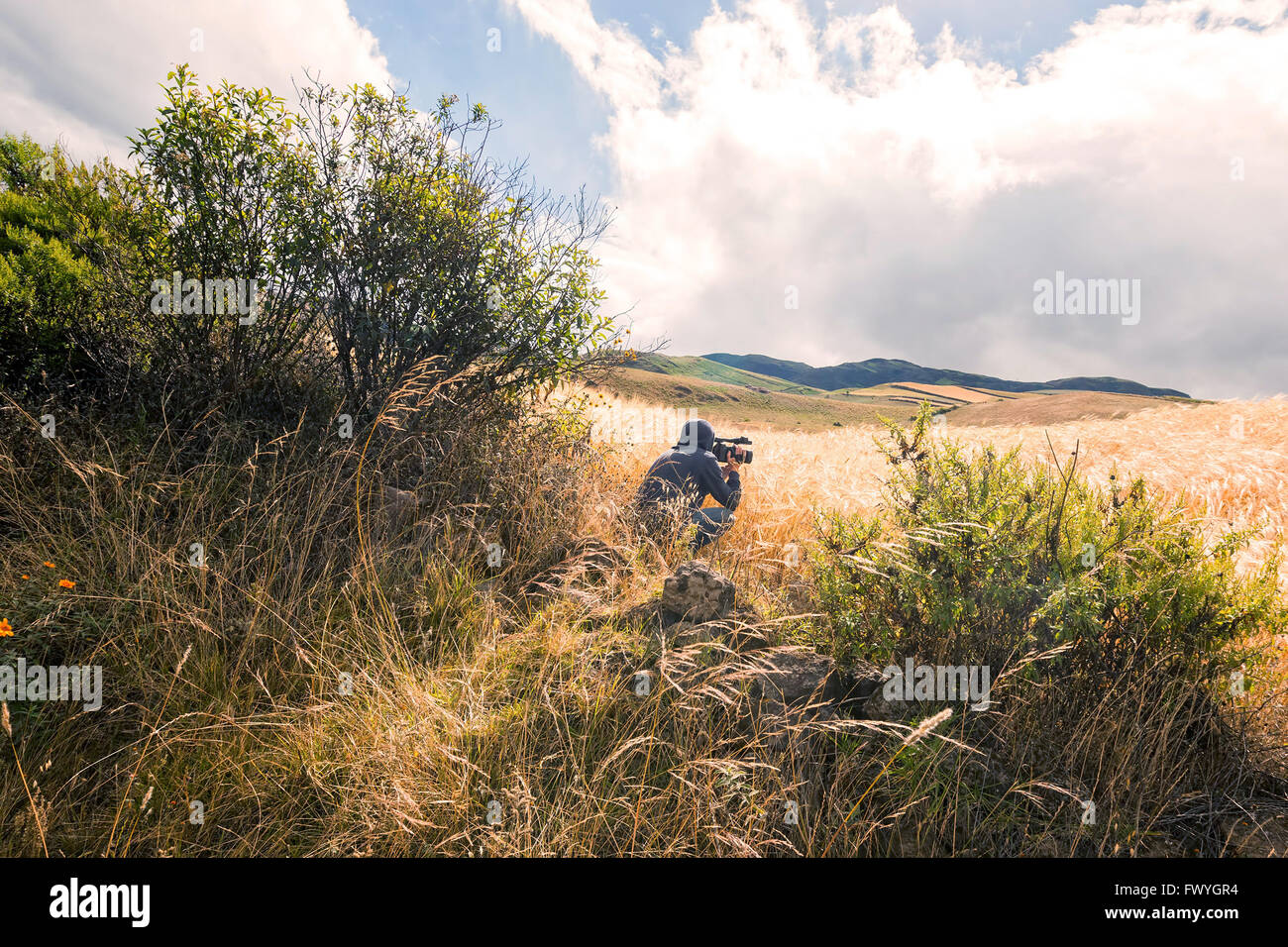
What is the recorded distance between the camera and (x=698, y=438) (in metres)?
5.46

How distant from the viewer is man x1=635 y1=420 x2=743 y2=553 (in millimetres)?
4805

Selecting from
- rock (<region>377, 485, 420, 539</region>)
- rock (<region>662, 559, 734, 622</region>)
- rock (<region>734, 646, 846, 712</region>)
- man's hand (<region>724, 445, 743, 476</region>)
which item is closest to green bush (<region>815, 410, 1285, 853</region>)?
rock (<region>734, 646, 846, 712</region>)

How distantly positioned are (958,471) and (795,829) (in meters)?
2.11

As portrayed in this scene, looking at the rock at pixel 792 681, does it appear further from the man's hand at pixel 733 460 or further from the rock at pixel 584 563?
the man's hand at pixel 733 460

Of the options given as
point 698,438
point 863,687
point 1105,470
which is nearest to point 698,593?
point 863,687

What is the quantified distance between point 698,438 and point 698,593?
252cm

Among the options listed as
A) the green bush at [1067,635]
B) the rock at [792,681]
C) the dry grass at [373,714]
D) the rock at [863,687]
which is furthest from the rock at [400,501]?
the rock at [863,687]

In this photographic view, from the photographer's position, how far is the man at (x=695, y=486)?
4.80m

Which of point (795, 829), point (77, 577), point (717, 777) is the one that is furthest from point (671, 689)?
point (77, 577)

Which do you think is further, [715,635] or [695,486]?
[695,486]

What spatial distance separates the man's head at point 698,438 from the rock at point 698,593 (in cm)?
235

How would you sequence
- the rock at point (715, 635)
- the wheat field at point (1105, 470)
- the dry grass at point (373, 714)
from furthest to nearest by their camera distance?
the wheat field at point (1105, 470), the rock at point (715, 635), the dry grass at point (373, 714)

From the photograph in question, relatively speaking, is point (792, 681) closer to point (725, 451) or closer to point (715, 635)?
point (715, 635)

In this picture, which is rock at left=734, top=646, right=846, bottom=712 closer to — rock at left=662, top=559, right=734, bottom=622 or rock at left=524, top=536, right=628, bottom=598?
rock at left=662, top=559, right=734, bottom=622
